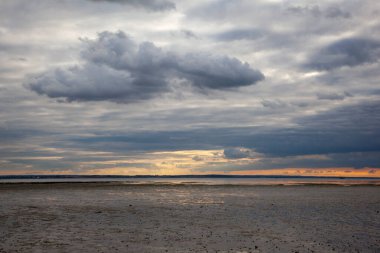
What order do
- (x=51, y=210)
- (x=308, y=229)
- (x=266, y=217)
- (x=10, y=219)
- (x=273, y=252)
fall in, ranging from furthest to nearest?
1. (x=51, y=210)
2. (x=266, y=217)
3. (x=10, y=219)
4. (x=308, y=229)
5. (x=273, y=252)

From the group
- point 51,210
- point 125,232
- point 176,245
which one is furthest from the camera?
point 51,210

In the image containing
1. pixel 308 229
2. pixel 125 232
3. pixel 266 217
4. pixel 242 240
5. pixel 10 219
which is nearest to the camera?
pixel 242 240

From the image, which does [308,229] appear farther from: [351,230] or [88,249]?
[88,249]

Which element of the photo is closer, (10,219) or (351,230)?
(351,230)

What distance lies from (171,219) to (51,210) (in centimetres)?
1579

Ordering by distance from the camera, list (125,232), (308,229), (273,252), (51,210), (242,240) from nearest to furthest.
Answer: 1. (273,252)
2. (242,240)
3. (125,232)
4. (308,229)
5. (51,210)

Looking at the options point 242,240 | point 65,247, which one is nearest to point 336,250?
point 242,240

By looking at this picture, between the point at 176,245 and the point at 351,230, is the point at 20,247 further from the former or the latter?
the point at 351,230

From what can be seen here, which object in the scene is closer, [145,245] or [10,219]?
[145,245]

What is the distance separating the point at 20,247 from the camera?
79.3 feet

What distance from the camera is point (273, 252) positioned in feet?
75.8

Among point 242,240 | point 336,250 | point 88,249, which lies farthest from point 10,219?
point 336,250

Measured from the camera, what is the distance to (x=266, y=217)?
131 ft

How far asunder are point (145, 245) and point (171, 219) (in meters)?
13.0
